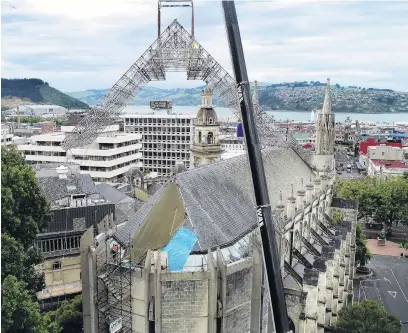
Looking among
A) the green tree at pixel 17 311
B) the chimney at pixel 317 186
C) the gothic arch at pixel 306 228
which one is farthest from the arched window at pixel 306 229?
the green tree at pixel 17 311

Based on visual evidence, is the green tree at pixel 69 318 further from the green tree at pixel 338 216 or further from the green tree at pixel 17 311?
the green tree at pixel 338 216

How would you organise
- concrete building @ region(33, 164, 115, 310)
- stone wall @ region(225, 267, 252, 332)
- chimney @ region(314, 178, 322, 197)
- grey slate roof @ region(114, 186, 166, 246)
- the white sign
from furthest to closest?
chimney @ region(314, 178, 322, 197) → concrete building @ region(33, 164, 115, 310) → grey slate roof @ region(114, 186, 166, 246) → stone wall @ region(225, 267, 252, 332) → the white sign

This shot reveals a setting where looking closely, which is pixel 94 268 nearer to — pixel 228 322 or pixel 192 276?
pixel 192 276

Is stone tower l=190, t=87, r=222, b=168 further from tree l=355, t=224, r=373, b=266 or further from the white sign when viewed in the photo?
the white sign

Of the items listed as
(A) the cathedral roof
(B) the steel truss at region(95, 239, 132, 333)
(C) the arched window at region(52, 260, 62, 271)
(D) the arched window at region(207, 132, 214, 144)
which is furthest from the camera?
(D) the arched window at region(207, 132, 214, 144)

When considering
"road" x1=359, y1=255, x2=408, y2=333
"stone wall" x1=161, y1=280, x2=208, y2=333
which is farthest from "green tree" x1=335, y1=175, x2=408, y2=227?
"stone wall" x1=161, y1=280, x2=208, y2=333

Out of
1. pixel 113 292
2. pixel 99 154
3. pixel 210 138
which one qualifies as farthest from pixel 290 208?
pixel 99 154
